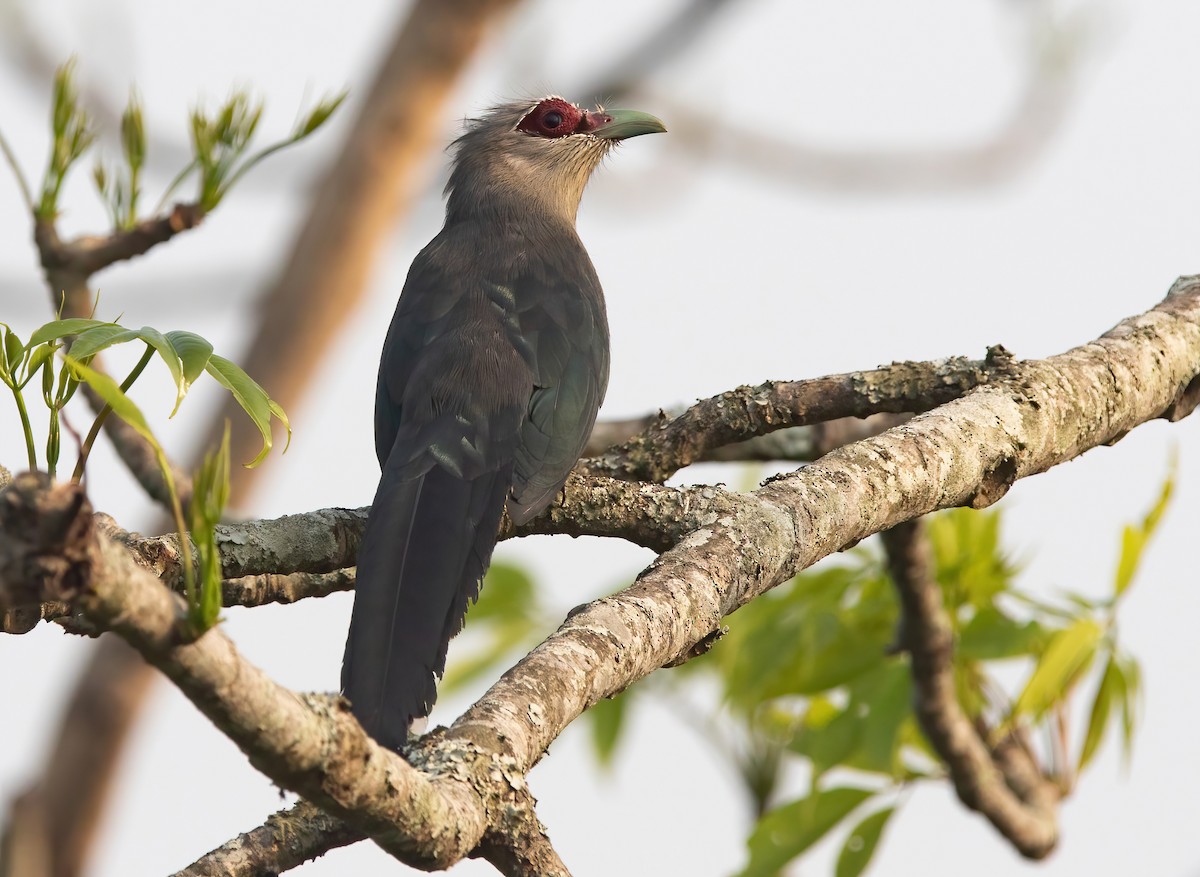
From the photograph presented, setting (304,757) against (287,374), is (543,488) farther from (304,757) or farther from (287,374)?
(287,374)

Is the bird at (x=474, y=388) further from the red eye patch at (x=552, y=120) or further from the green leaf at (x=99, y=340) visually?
the green leaf at (x=99, y=340)

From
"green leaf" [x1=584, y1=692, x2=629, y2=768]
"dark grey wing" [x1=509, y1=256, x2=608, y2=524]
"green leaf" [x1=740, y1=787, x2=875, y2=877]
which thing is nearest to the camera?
"dark grey wing" [x1=509, y1=256, x2=608, y2=524]

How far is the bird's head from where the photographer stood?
5434 mm

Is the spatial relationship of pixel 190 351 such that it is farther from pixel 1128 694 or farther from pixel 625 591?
pixel 1128 694

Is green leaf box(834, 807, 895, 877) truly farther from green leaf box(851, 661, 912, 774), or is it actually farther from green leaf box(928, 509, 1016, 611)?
green leaf box(928, 509, 1016, 611)

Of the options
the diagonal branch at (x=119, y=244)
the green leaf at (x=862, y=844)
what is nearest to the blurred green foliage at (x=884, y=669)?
the green leaf at (x=862, y=844)

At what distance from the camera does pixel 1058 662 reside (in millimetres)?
3479

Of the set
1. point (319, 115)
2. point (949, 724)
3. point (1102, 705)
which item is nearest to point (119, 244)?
point (319, 115)

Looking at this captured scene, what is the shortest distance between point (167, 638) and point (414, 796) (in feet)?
1.38

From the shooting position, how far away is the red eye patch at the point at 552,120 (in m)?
5.80

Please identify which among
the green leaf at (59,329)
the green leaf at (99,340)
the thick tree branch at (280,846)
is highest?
the green leaf at (59,329)

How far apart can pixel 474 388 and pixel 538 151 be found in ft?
7.34

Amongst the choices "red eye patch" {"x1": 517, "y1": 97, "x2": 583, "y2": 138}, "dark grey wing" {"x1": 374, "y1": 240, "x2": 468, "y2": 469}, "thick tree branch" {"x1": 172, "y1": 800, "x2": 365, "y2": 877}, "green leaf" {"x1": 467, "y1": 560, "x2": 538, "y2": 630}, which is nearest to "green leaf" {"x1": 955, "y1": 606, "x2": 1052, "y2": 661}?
"dark grey wing" {"x1": 374, "y1": 240, "x2": 468, "y2": 469}

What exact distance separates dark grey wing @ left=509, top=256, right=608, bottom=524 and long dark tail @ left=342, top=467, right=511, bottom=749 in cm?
9
